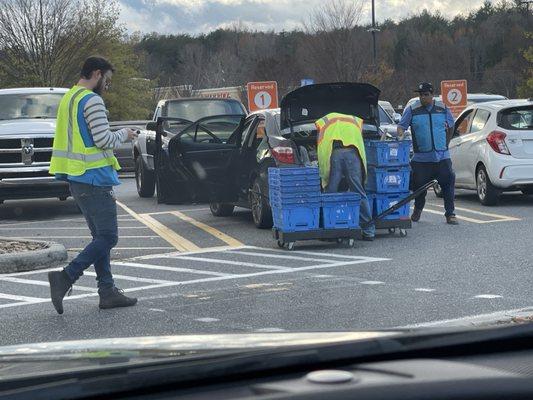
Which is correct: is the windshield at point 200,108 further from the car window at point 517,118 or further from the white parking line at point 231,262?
the white parking line at point 231,262

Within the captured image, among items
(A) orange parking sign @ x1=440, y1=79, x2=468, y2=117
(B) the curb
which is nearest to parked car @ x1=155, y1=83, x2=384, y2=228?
(B) the curb

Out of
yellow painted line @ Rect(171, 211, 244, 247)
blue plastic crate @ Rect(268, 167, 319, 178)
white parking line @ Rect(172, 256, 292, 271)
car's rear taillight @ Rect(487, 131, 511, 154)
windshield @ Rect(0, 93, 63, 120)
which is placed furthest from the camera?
windshield @ Rect(0, 93, 63, 120)

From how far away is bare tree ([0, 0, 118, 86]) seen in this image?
41.8 meters

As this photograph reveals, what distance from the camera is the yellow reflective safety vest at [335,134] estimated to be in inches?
446

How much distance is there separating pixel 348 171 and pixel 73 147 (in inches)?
171

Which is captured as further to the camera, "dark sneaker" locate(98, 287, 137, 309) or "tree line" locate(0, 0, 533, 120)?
"tree line" locate(0, 0, 533, 120)

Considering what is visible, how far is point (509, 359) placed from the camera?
5.49 feet

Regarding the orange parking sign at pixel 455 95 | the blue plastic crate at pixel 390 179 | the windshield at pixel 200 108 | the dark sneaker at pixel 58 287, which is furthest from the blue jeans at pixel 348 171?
the orange parking sign at pixel 455 95

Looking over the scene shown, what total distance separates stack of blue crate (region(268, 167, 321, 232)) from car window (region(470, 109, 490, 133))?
5.30 metres

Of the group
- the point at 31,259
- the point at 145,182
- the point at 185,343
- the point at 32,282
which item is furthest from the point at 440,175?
the point at 185,343

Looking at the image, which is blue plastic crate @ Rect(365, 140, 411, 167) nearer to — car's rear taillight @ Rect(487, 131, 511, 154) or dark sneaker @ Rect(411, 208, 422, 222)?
dark sneaker @ Rect(411, 208, 422, 222)

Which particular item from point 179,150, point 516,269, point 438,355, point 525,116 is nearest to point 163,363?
point 438,355

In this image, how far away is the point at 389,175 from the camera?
1205 cm

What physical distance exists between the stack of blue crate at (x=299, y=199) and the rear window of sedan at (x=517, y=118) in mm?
5020
